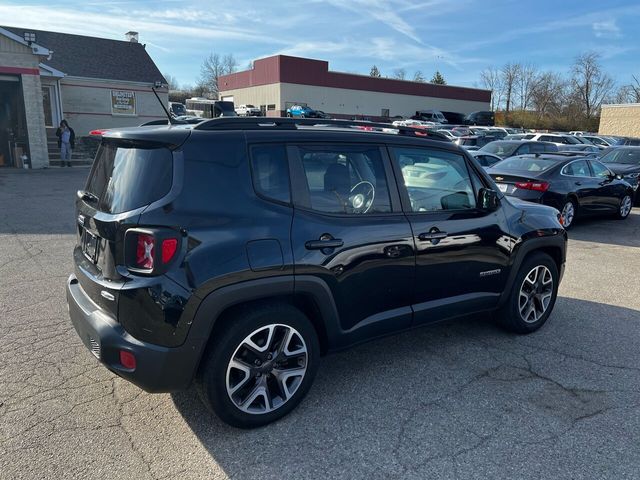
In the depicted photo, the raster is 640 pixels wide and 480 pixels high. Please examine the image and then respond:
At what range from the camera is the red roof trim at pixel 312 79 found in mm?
47688

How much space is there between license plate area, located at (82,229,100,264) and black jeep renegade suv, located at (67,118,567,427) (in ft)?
0.04

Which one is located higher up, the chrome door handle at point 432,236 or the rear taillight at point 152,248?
the rear taillight at point 152,248

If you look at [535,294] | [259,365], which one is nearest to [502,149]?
[535,294]

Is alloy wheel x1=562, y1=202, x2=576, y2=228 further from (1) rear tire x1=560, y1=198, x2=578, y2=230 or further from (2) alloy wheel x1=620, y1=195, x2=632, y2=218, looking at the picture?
(2) alloy wheel x1=620, y1=195, x2=632, y2=218

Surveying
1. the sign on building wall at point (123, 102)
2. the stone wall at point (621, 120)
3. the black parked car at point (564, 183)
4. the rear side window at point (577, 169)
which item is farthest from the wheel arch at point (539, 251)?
the stone wall at point (621, 120)

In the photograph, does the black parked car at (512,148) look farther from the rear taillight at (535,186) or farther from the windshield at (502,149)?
the rear taillight at (535,186)

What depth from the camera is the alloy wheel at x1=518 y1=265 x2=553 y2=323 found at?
4.47 metres

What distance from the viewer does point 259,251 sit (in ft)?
9.25

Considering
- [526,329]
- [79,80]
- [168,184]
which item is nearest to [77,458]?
[168,184]

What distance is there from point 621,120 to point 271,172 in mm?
51240

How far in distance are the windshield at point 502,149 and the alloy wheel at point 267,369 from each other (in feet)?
42.6

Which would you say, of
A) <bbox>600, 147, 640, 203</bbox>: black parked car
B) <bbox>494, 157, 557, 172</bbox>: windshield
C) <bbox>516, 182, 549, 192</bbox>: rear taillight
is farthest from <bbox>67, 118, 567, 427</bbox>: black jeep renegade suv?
<bbox>600, 147, 640, 203</bbox>: black parked car

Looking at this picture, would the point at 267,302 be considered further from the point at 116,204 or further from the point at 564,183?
the point at 564,183

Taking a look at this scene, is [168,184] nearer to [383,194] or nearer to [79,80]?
[383,194]
